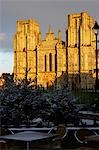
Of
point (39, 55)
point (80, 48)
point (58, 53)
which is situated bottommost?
point (39, 55)

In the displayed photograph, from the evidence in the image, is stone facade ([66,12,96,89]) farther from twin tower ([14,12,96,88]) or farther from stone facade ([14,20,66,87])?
stone facade ([14,20,66,87])

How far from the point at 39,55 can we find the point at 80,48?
840 centimetres

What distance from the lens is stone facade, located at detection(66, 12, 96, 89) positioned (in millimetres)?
80375

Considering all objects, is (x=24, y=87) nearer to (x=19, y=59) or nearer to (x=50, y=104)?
Result: (x=50, y=104)

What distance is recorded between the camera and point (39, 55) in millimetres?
85875

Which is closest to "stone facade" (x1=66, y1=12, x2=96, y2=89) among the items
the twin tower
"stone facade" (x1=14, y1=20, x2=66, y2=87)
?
the twin tower

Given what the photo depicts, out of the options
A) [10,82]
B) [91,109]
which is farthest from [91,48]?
[10,82]

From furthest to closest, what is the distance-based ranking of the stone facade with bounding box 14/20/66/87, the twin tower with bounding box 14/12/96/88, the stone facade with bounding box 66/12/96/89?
the stone facade with bounding box 14/20/66/87, the twin tower with bounding box 14/12/96/88, the stone facade with bounding box 66/12/96/89

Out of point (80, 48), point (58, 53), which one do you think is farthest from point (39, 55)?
point (80, 48)

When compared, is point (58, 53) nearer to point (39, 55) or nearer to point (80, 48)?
point (39, 55)

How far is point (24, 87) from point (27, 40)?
3081 inches

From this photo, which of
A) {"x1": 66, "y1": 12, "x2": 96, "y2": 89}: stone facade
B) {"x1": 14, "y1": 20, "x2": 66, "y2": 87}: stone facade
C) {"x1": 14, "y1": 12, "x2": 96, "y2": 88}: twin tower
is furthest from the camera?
{"x1": 14, "y1": 20, "x2": 66, "y2": 87}: stone facade

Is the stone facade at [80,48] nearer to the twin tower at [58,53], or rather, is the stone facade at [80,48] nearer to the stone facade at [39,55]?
the twin tower at [58,53]

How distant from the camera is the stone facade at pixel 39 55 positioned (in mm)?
83938
